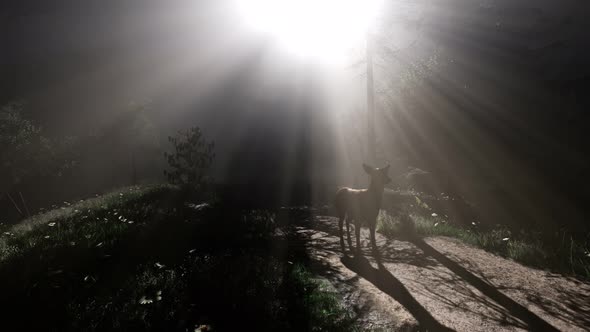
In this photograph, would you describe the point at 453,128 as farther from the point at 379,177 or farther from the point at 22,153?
the point at 22,153

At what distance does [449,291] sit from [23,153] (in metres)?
41.9

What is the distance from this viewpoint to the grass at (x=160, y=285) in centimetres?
397

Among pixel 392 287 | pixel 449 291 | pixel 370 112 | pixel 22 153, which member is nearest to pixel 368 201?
pixel 392 287

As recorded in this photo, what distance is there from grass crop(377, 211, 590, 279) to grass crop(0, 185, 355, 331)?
488 cm

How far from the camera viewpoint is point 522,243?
28.0 feet

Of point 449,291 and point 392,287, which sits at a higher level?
point 392,287

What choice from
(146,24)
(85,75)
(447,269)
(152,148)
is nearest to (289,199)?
(447,269)

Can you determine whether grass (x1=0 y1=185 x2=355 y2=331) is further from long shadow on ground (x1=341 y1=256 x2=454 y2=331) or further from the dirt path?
long shadow on ground (x1=341 y1=256 x2=454 y2=331)

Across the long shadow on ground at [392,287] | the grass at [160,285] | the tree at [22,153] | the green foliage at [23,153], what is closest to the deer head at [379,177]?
the long shadow on ground at [392,287]

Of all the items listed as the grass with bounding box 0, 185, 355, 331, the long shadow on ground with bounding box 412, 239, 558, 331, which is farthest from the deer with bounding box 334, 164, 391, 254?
the long shadow on ground with bounding box 412, 239, 558, 331

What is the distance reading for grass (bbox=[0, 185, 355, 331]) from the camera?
3975 mm

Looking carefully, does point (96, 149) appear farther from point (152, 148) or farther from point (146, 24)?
point (146, 24)

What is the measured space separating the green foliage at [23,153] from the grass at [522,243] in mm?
37562

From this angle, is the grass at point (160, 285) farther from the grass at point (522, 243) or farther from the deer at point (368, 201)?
the grass at point (522, 243)
